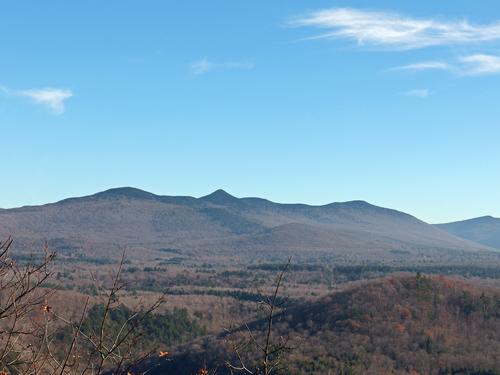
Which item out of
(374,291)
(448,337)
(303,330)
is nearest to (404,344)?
(448,337)

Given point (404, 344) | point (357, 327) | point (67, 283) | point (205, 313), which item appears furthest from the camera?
point (67, 283)

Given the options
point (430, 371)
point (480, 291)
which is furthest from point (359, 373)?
point (480, 291)

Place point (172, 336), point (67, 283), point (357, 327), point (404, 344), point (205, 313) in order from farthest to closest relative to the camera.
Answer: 1. point (67, 283)
2. point (205, 313)
3. point (172, 336)
4. point (357, 327)
5. point (404, 344)

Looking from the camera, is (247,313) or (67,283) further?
(67,283)

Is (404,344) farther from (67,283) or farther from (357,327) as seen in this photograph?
(67,283)

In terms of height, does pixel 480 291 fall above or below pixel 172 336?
above

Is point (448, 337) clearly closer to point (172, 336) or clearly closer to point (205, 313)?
point (172, 336)
